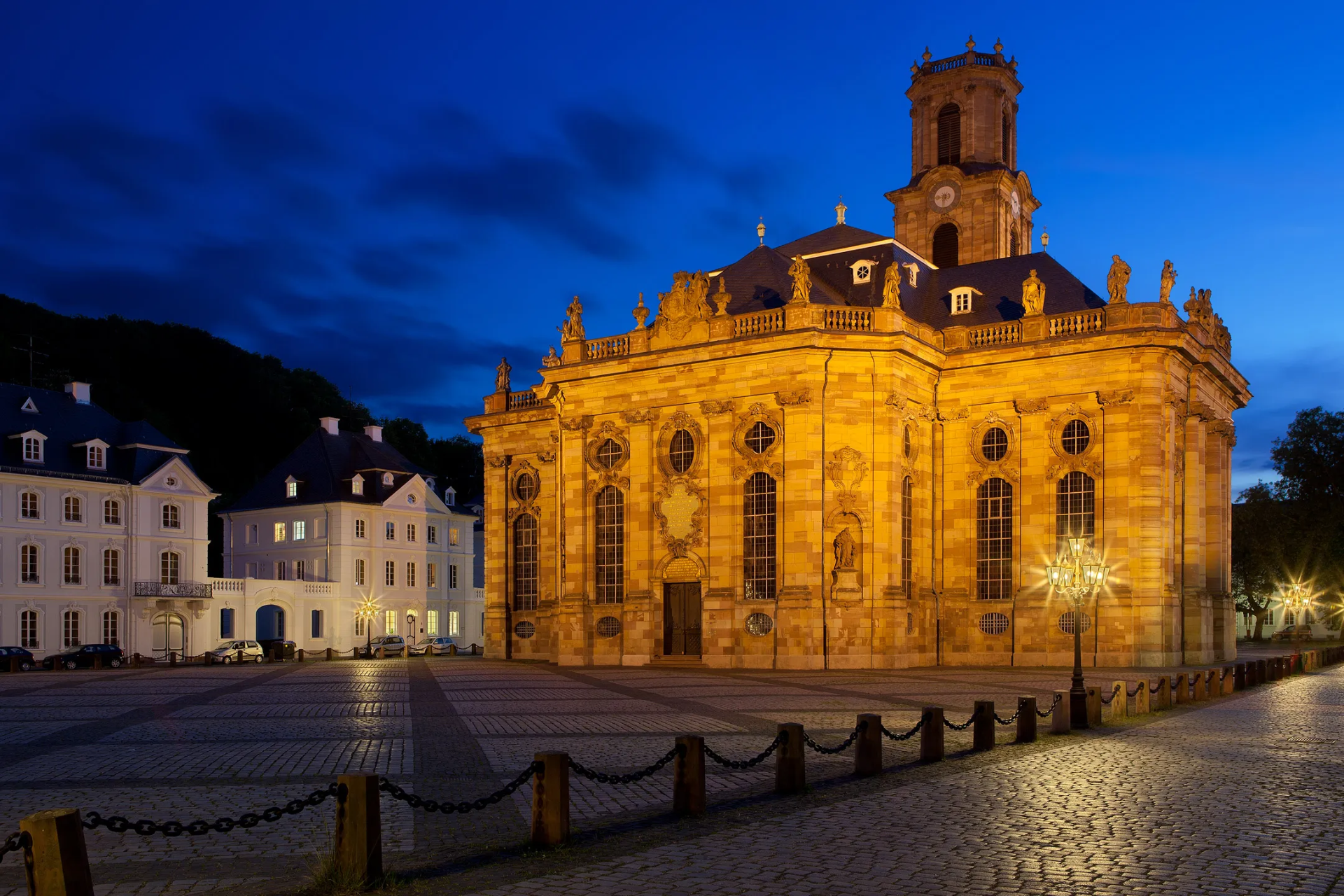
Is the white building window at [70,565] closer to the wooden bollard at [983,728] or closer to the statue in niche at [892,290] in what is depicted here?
the statue in niche at [892,290]

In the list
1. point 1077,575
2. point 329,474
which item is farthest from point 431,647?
point 1077,575

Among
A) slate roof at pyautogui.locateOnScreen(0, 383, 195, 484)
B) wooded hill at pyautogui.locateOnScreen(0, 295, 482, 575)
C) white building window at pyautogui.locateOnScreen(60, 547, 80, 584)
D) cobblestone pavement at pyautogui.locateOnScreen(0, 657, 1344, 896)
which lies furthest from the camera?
wooded hill at pyautogui.locateOnScreen(0, 295, 482, 575)

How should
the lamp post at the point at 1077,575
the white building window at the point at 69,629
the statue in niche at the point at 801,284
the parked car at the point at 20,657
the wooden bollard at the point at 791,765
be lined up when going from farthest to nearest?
the white building window at the point at 69,629 → the parked car at the point at 20,657 → the statue in niche at the point at 801,284 → the lamp post at the point at 1077,575 → the wooden bollard at the point at 791,765

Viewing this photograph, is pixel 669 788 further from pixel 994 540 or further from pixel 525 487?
pixel 525 487

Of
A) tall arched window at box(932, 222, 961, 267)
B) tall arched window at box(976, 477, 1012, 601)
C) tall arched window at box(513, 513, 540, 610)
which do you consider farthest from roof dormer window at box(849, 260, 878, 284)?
tall arched window at box(513, 513, 540, 610)

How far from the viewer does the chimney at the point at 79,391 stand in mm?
65625

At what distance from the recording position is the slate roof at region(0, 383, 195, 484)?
6041cm

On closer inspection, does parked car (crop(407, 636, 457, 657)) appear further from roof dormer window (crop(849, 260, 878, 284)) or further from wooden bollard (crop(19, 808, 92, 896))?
wooden bollard (crop(19, 808, 92, 896))

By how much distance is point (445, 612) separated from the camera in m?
81.9

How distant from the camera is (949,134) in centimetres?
6331

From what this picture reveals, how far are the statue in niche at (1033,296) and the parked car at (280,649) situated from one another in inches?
1571

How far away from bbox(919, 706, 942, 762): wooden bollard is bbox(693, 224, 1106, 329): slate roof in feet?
100.0

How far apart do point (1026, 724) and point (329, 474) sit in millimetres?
60904

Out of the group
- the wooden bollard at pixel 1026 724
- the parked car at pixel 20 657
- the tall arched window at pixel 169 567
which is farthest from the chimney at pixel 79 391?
the wooden bollard at pixel 1026 724
